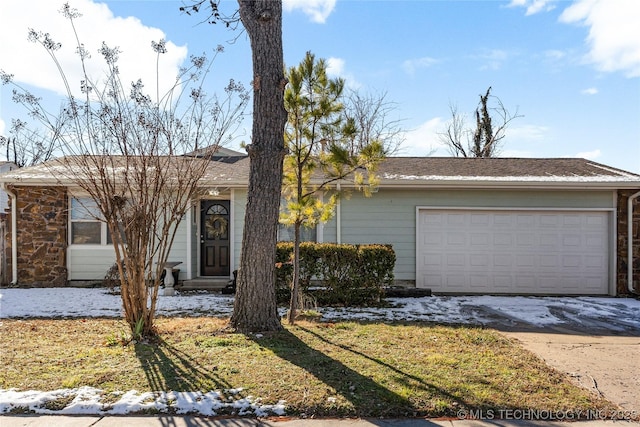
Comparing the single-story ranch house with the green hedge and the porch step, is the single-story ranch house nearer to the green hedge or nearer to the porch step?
the porch step

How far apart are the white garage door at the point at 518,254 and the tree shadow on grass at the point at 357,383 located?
529cm

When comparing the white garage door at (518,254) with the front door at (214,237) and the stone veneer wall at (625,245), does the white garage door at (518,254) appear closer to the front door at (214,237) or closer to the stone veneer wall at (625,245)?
the stone veneer wall at (625,245)

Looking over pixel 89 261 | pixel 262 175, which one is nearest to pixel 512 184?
pixel 262 175

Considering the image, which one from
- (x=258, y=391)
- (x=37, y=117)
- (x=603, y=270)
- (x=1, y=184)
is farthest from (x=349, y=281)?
(x=1, y=184)

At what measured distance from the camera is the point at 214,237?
10375 mm

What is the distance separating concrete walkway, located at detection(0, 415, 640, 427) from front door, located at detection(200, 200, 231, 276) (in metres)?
7.20

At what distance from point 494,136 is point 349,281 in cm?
1944

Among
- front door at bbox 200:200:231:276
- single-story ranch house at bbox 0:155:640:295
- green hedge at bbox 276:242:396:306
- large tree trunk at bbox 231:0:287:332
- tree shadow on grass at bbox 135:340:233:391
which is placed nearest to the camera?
tree shadow on grass at bbox 135:340:233:391

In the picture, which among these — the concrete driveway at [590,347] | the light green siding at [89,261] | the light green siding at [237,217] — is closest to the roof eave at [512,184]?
the concrete driveway at [590,347]

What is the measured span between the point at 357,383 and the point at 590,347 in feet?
11.3

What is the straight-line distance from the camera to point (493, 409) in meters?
3.29

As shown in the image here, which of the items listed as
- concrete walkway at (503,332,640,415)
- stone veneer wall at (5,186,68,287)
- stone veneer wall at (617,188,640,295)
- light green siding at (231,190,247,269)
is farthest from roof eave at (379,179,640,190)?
stone veneer wall at (5,186,68,287)

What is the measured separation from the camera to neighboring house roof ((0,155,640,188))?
29.4 feet

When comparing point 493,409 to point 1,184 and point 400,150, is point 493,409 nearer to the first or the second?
point 1,184
